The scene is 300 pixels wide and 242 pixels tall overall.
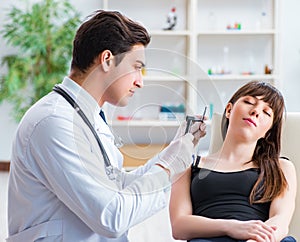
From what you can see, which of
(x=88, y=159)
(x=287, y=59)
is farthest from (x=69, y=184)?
(x=287, y=59)

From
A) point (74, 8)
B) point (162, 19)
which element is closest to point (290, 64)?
point (162, 19)

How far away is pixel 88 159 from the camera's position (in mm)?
1359

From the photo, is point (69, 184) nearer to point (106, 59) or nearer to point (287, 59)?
point (106, 59)

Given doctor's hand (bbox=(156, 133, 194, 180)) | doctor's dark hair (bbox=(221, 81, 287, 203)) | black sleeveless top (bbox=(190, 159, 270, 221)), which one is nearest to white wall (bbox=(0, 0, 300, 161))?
doctor's dark hair (bbox=(221, 81, 287, 203))

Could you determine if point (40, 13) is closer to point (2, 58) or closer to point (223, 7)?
point (2, 58)

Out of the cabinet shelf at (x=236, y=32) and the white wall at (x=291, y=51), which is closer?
the cabinet shelf at (x=236, y=32)

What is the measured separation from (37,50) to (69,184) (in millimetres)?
3739

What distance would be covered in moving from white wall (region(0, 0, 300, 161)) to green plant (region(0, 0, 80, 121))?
21 cm

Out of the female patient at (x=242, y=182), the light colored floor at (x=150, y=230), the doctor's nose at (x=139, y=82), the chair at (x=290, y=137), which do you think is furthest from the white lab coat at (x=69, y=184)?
the light colored floor at (x=150, y=230)

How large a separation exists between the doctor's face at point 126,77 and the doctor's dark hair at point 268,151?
593mm

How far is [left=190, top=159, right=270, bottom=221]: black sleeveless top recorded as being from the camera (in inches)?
76.1

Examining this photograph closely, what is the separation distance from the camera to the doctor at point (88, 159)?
1354 millimetres

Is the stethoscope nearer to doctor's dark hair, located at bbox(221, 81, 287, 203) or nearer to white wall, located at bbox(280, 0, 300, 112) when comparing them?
doctor's dark hair, located at bbox(221, 81, 287, 203)

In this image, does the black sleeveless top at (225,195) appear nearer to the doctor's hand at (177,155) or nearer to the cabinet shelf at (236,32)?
the doctor's hand at (177,155)
